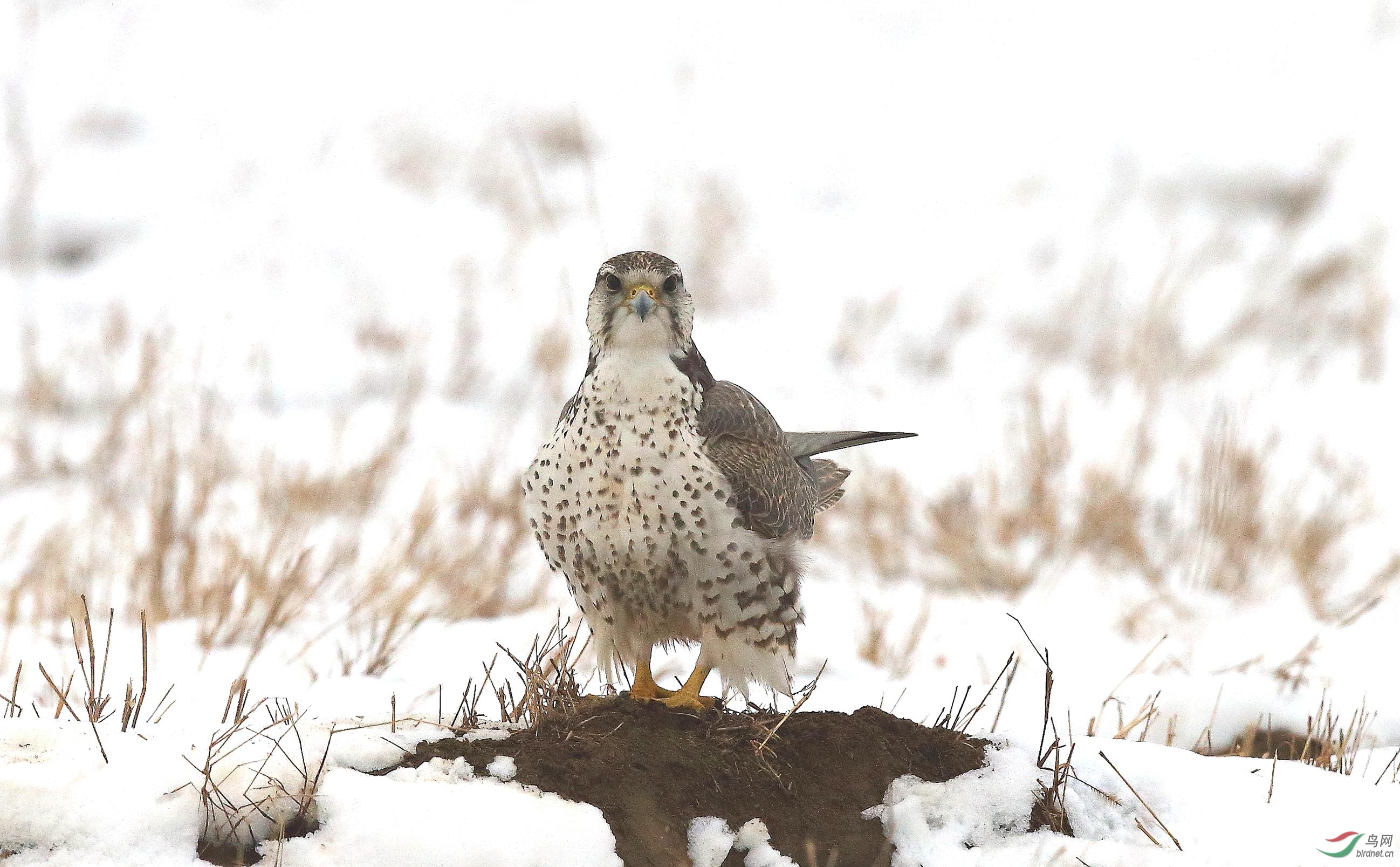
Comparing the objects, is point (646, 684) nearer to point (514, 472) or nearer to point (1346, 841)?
point (1346, 841)

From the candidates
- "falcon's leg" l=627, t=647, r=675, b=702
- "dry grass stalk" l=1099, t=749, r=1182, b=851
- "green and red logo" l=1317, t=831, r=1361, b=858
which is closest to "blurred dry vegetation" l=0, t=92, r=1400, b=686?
"falcon's leg" l=627, t=647, r=675, b=702

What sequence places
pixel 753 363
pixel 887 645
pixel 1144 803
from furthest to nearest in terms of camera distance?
pixel 753 363, pixel 887 645, pixel 1144 803

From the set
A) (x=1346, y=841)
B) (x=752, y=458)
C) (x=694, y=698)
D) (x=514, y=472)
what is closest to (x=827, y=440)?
(x=752, y=458)

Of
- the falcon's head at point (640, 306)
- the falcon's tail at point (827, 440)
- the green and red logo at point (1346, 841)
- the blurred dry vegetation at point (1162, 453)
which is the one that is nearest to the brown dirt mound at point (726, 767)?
the green and red logo at point (1346, 841)

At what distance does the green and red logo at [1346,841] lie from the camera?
2377mm

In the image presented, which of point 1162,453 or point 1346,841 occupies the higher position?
point 1162,453

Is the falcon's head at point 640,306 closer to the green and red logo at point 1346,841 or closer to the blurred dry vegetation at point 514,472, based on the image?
the blurred dry vegetation at point 514,472

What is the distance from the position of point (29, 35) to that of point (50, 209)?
45.3 inches

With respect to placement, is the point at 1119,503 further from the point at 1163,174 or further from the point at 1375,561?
the point at 1163,174

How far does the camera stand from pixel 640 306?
2.95 metres

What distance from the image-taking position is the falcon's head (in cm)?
299

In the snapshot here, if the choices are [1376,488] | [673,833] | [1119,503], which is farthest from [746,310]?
[673,833]

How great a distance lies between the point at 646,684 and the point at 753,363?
5443mm

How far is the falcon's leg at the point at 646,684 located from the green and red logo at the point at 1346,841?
127cm
